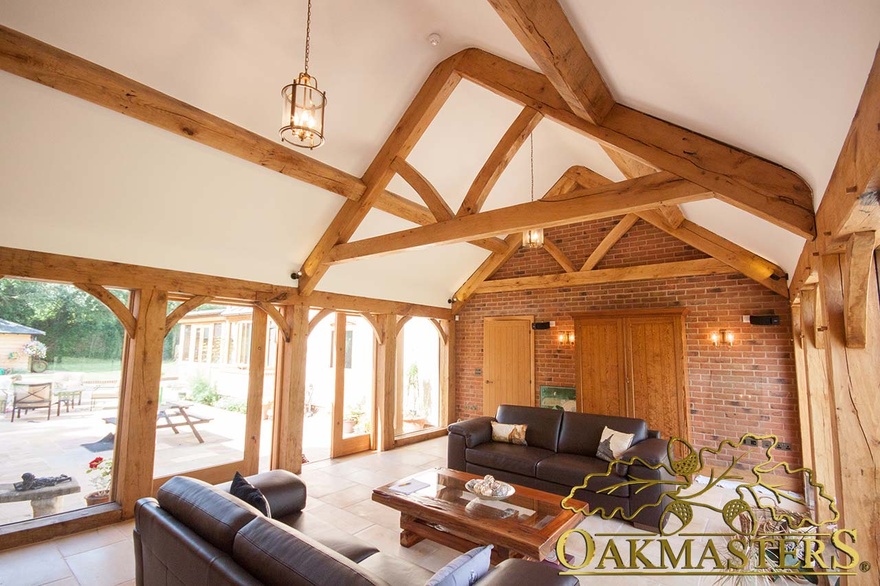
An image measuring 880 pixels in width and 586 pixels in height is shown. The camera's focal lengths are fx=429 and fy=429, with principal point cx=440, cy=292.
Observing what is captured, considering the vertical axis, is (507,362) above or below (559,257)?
below

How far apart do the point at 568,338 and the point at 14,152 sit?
6955 millimetres

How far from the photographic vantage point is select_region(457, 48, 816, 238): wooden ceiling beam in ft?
8.66

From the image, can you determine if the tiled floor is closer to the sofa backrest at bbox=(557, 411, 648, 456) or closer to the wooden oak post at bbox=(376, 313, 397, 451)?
the sofa backrest at bbox=(557, 411, 648, 456)

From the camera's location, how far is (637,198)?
10.7ft

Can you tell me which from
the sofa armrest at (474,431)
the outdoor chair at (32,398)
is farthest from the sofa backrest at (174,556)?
the sofa armrest at (474,431)

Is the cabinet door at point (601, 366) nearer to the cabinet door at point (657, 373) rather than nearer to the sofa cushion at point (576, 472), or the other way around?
the cabinet door at point (657, 373)

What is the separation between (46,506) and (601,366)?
6.48m

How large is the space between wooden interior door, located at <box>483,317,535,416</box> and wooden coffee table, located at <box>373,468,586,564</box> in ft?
12.0

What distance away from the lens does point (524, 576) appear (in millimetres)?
1851

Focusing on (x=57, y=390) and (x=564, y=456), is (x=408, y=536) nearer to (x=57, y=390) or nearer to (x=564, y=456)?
(x=564, y=456)

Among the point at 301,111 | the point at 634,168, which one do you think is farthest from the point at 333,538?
the point at 634,168

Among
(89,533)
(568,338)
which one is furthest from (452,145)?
(89,533)

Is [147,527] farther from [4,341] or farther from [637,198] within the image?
[637,198]

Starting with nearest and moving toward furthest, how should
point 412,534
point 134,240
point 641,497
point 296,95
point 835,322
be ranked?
point 835,322 < point 296,95 < point 412,534 < point 641,497 < point 134,240
